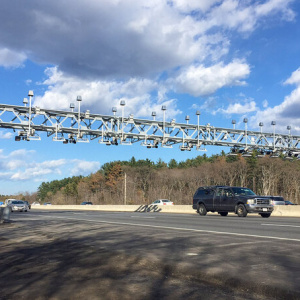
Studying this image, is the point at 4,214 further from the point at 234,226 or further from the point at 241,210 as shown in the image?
the point at 241,210

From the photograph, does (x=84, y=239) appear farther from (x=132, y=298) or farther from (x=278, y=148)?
(x=278, y=148)

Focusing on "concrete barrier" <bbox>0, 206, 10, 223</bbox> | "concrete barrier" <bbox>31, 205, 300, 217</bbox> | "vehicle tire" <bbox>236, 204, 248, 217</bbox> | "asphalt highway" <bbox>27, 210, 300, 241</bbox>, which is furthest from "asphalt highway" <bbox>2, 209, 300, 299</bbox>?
"concrete barrier" <bbox>31, 205, 300, 217</bbox>

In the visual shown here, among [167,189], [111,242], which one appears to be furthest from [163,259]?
[167,189]

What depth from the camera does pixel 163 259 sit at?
8977 mm

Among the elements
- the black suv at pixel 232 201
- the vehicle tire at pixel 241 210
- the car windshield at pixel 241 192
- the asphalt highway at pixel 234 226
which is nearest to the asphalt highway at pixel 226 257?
the asphalt highway at pixel 234 226

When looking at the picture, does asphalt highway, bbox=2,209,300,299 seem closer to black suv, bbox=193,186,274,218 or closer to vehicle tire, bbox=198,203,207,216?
black suv, bbox=193,186,274,218

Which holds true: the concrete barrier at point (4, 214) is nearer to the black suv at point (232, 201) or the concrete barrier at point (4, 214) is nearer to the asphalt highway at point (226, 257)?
the asphalt highway at point (226, 257)

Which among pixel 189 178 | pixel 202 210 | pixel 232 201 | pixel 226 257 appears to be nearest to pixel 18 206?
pixel 202 210

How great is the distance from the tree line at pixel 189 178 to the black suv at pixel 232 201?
5667cm

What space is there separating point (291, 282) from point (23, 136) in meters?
34.2

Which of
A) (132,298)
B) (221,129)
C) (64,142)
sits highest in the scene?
(221,129)

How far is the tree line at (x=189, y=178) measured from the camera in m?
102

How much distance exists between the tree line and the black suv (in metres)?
56.7

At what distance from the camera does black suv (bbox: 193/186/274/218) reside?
26.2m
